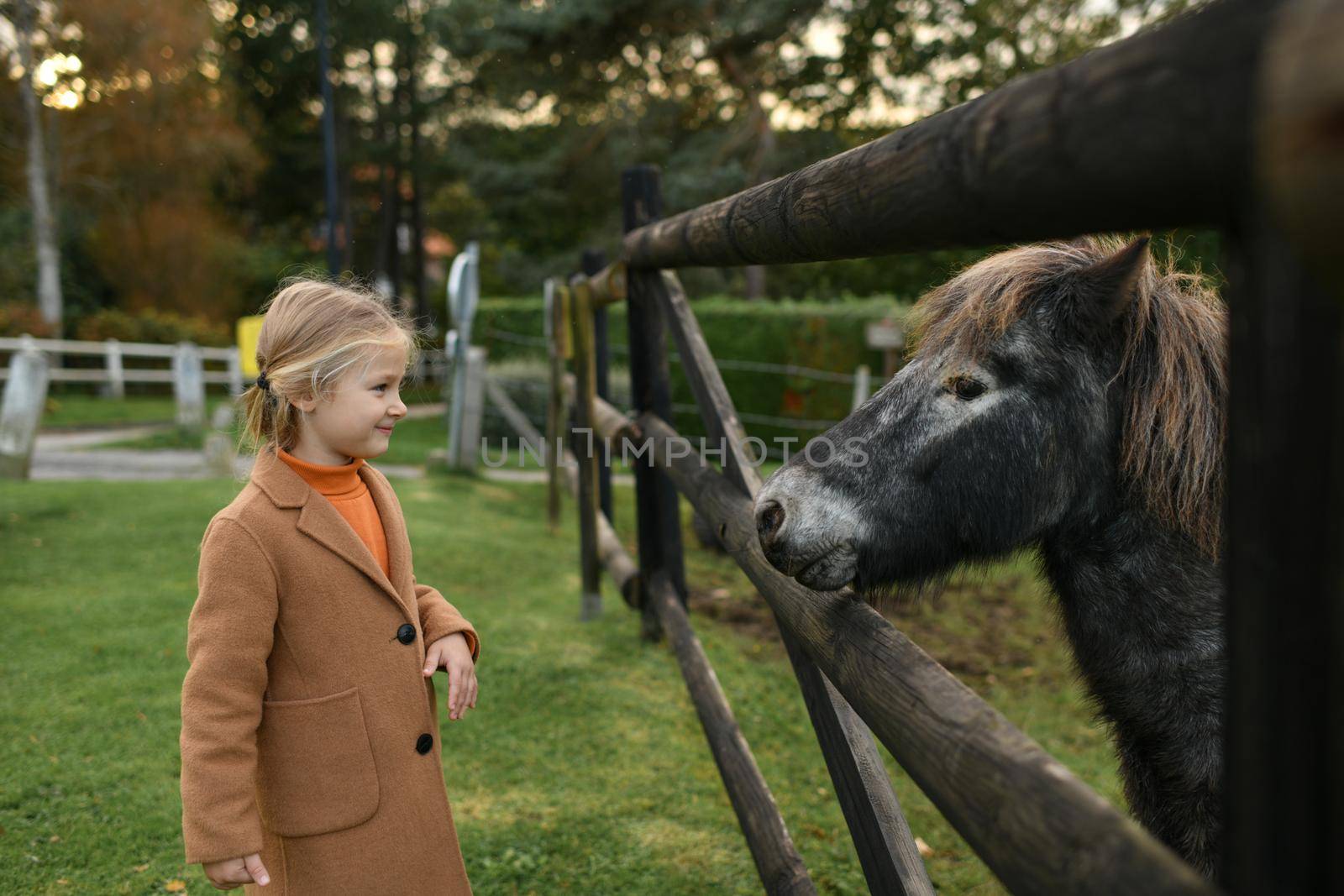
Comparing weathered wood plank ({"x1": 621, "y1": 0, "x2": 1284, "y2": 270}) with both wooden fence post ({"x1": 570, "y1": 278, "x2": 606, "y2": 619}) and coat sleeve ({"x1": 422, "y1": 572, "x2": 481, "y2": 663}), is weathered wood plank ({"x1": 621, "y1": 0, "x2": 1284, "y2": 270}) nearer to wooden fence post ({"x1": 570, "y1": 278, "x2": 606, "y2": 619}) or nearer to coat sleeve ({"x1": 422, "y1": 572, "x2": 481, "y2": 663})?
coat sleeve ({"x1": 422, "y1": 572, "x2": 481, "y2": 663})

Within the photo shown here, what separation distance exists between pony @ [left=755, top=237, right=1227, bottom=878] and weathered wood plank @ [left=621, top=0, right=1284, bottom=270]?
1.48 feet

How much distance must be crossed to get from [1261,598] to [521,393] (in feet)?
38.6

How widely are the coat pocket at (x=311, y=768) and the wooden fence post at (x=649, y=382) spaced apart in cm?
187

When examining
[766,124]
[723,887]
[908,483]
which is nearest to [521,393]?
[766,124]

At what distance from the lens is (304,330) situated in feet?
5.44

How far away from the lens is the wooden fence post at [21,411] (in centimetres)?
710

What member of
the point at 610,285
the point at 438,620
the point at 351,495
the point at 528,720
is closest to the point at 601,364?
the point at 610,285

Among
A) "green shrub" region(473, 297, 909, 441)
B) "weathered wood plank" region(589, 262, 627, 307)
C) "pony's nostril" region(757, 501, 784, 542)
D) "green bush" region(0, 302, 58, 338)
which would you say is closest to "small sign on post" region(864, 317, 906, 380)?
"green shrub" region(473, 297, 909, 441)

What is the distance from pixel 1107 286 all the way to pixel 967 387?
11.1 inches

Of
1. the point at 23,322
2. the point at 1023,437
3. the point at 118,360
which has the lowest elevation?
the point at 1023,437

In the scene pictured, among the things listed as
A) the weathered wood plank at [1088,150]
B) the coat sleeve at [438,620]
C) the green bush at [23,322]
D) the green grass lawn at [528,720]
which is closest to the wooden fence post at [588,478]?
the green grass lawn at [528,720]

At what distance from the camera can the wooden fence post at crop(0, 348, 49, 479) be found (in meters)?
7.10

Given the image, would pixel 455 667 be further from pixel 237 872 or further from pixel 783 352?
pixel 783 352

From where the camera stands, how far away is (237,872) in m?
1.48
